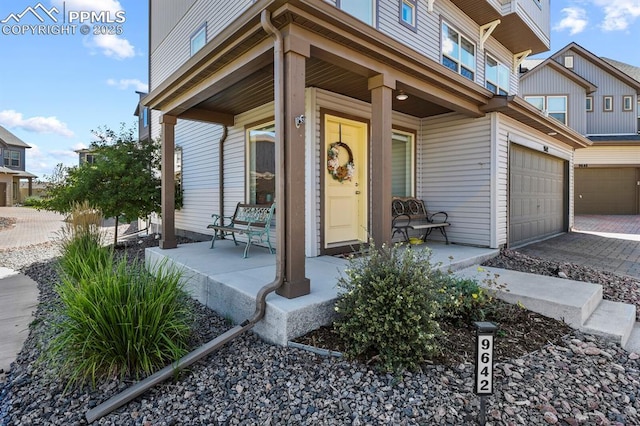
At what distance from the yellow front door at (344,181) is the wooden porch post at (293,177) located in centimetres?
213

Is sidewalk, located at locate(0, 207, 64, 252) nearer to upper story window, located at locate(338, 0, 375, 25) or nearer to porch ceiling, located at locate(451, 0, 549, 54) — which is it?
upper story window, located at locate(338, 0, 375, 25)

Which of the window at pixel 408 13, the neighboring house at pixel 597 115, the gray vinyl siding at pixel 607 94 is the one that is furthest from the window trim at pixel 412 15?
the gray vinyl siding at pixel 607 94

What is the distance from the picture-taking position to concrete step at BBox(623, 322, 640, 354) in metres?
2.75

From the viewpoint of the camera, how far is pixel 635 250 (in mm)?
6738

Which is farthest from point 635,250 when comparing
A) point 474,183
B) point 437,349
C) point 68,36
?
point 68,36

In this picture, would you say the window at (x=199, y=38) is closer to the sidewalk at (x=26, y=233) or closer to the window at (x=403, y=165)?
the window at (x=403, y=165)

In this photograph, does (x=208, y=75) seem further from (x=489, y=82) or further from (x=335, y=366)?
(x=489, y=82)

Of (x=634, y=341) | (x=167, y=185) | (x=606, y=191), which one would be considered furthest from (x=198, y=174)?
(x=606, y=191)

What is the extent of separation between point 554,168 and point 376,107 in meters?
→ 7.28

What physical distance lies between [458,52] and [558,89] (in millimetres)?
10221

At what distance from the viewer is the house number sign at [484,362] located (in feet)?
5.67

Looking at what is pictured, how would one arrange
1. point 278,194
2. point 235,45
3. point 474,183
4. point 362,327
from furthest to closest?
1. point 474,183
2. point 235,45
3. point 278,194
4. point 362,327

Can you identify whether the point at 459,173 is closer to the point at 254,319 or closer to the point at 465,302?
the point at 465,302

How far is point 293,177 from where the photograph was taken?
2.90m
